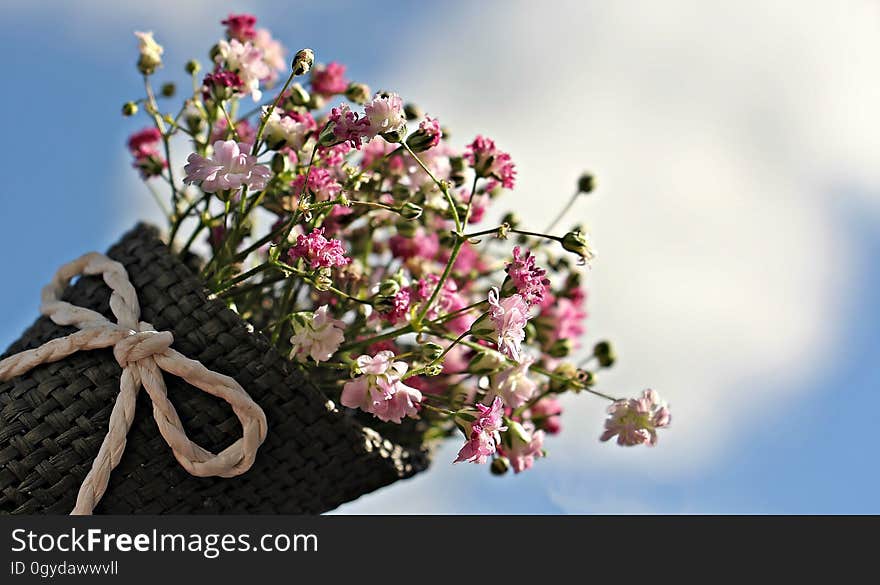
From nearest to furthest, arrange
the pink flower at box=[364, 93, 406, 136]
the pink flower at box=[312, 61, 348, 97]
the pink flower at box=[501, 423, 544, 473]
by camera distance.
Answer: the pink flower at box=[364, 93, 406, 136]
the pink flower at box=[501, 423, 544, 473]
the pink flower at box=[312, 61, 348, 97]

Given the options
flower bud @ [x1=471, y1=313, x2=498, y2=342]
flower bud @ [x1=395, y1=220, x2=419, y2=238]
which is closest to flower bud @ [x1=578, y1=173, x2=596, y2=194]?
flower bud @ [x1=395, y1=220, x2=419, y2=238]

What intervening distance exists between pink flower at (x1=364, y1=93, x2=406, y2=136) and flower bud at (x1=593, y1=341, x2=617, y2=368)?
306 mm

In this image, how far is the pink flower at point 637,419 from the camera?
0.70 meters

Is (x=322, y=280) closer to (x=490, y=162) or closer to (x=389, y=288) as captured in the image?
(x=389, y=288)

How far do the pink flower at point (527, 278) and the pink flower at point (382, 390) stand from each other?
0.09 m

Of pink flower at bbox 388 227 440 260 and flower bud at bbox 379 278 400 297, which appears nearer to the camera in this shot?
flower bud at bbox 379 278 400 297

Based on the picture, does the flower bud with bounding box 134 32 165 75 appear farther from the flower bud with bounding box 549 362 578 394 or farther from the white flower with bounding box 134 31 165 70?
the flower bud with bounding box 549 362 578 394

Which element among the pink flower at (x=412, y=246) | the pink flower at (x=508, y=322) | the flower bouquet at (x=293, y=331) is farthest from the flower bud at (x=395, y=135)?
the pink flower at (x=412, y=246)

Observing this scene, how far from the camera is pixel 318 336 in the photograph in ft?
2.07

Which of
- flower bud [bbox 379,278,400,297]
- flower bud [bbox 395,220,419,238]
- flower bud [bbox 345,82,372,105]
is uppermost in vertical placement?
flower bud [bbox 345,82,372,105]

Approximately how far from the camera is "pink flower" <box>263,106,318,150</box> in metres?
0.69

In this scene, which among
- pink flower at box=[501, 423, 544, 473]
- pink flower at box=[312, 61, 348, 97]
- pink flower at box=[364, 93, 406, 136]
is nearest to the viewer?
pink flower at box=[364, 93, 406, 136]

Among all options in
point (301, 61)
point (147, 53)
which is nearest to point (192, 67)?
point (147, 53)

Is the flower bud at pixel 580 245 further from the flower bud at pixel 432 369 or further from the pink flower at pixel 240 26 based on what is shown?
the pink flower at pixel 240 26
